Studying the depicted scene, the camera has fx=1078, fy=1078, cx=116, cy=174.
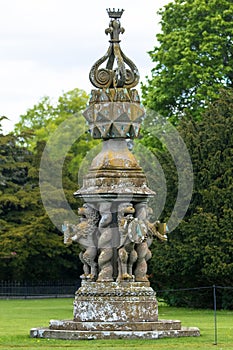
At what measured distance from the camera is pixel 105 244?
81.9ft

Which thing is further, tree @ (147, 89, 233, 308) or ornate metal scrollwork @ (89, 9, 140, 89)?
tree @ (147, 89, 233, 308)

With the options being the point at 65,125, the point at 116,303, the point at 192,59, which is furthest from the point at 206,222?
the point at 65,125

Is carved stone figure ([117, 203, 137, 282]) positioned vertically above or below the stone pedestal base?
above

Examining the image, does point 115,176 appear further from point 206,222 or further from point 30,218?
point 30,218

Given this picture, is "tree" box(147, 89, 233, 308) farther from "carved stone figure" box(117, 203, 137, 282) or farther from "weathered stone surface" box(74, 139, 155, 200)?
"carved stone figure" box(117, 203, 137, 282)

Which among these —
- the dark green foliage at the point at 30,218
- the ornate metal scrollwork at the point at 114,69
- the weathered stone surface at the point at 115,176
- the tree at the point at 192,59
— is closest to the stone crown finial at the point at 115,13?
the ornate metal scrollwork at the point at 114,69

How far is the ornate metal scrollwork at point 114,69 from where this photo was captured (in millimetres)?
25625

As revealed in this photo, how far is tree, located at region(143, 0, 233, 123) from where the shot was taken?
5366 cm

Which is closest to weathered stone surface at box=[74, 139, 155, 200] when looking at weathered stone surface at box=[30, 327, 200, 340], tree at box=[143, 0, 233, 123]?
weathered stone surface at box=[30, 327, 200, 340]

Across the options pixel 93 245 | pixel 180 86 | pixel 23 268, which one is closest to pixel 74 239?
pixel 93 245

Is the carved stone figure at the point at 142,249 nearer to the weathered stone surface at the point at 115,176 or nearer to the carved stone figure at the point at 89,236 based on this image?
the weathered stone surface at the point at 115,176

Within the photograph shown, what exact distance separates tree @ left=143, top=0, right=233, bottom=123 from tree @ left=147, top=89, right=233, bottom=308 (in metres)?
7.20

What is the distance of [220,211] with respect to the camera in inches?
1726

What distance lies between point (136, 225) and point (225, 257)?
18.5m
